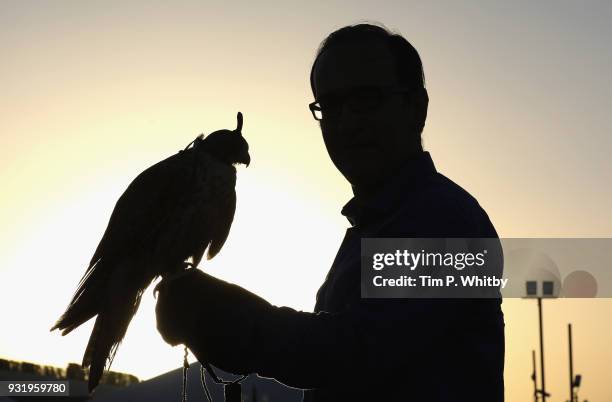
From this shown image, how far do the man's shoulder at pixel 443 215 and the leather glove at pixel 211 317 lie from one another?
1.20ft

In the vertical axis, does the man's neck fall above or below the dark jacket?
above

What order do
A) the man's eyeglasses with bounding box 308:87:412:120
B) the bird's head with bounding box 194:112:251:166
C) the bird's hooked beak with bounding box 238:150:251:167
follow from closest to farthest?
the man's eyeglasses with bounding box 308:87:412:120
the bird's head with bounding box 194:112:251:166
the bird's hooked beak with bounding box 238:150:251:167

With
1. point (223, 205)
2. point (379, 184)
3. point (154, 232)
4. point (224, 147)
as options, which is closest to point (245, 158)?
point (224, 147)

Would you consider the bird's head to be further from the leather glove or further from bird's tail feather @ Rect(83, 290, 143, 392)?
the leather glove

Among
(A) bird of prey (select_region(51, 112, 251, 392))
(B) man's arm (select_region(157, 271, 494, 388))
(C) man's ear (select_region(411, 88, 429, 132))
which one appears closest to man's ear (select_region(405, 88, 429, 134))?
(C) man's ear (select_region(411, 88, 429, 132))

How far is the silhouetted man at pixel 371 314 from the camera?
5.38 feet

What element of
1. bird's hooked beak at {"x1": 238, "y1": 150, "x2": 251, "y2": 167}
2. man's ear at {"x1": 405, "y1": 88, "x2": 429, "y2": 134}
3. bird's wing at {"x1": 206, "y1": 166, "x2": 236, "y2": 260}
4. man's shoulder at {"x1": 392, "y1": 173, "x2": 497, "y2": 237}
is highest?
bird's hooked beak at {"x1": 238, "y1": 150, "x2": 251, "y2": 167}

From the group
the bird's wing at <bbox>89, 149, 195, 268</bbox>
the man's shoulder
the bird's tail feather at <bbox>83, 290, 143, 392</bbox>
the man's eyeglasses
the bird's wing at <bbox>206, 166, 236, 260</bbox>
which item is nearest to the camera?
the man's shoulder

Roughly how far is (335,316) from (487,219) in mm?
472

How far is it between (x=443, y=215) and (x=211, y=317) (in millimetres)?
532

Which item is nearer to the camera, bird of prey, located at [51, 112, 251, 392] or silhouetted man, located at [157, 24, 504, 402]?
silhouetted man, located at [157, 24, 504, 402]

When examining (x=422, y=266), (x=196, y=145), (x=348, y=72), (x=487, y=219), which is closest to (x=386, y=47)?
(x=348, y=72)

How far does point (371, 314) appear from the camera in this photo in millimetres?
1655

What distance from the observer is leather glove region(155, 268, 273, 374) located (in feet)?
5.57
